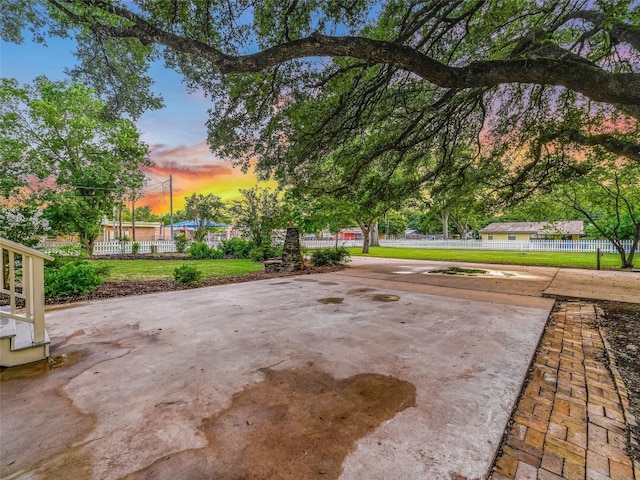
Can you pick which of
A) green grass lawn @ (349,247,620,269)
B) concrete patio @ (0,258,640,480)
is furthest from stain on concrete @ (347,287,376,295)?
green grass lawn @ (349,247,620,269)

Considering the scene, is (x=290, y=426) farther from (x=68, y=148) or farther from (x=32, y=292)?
(x=68, y=148)

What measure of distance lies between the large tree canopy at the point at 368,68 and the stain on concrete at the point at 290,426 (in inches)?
139

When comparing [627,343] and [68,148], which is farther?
[68,148]

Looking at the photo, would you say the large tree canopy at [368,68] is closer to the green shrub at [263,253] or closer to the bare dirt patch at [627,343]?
the bare dirt patch at [627,343]

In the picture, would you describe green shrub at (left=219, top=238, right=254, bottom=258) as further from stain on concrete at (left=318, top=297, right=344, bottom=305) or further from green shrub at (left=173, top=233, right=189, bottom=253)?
stain on concrete at (left=318, top=297, right=344, bottom=305)

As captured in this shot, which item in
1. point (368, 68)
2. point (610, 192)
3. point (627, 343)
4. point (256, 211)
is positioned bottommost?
point (627, 343)

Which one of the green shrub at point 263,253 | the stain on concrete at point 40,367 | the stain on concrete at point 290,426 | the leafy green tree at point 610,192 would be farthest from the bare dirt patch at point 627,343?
the green shrub at point 263,253

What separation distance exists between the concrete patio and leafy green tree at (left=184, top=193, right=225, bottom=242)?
18.1 meters

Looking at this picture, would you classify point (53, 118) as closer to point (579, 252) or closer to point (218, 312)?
point (218, 312)

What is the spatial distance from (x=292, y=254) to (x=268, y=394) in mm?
7306

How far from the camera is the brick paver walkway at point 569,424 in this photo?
4.77 feet

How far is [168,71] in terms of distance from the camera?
6.38m

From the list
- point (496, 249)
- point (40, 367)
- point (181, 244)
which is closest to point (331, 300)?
point (40, 367)

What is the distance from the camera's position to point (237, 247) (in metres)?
14.9
